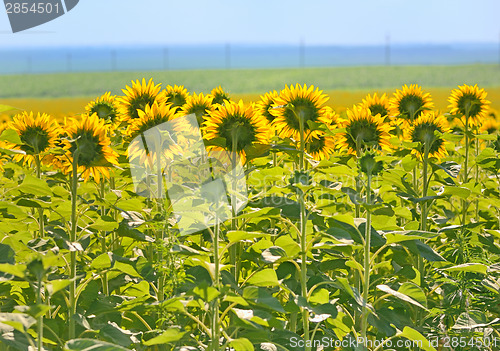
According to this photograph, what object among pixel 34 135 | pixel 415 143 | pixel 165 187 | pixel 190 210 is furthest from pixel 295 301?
pixel 34 135

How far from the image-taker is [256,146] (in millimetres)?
1893

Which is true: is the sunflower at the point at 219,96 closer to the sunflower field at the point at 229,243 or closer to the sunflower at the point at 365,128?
the sunflower field at the point at 229,243

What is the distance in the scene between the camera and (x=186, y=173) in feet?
7.05

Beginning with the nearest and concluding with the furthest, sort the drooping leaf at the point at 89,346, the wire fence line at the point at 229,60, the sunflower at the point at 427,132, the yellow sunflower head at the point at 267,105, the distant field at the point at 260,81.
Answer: the drooping leaf at the point at 89,346 → the sunflower at the point at 427,132 → the yellow sunflower head at the point at 267,105 → the distant field at the point at 260,81 → the wire fence line at the point at 229,60

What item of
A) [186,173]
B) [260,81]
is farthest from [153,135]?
[260,81]

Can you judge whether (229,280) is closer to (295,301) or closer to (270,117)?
(295,301)

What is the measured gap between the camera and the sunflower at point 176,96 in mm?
2488

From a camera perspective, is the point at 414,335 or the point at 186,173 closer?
the point at 414,335

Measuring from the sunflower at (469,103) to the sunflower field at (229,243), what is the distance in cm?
28

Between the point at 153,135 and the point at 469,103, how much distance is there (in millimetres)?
1509

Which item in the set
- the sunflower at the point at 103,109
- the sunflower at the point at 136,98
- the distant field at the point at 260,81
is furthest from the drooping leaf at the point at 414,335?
the distant field at the point at 260,81

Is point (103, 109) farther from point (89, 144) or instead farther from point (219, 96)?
point (89, 144)

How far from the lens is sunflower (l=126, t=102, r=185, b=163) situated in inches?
78.4

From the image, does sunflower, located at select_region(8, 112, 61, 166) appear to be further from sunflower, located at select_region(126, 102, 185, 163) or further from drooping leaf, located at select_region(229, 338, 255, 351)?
drooping leaf, located at select_region(229, 338, 255, 351)
